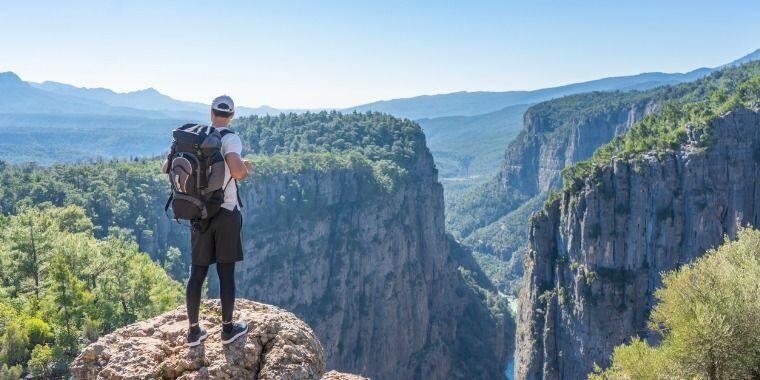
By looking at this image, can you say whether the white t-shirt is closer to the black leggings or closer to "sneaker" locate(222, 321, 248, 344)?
the black leggings

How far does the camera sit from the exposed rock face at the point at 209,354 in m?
8.51

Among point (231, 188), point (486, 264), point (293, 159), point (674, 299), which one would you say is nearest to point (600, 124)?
point (486, 264)

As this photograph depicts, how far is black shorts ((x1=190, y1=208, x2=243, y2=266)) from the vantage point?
336 inches

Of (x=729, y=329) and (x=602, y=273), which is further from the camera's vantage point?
(x=602, y=273)

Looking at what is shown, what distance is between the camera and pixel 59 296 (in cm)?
2312

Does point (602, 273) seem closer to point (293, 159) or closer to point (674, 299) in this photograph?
A: point (674, 299)

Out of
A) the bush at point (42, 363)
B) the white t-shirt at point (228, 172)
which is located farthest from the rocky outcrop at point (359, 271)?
the white t-shirt at point (228, 172)

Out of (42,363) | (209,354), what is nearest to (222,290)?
(209,354)

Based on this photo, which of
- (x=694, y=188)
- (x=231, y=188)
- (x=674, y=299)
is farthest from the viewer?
(x=694, y=188)

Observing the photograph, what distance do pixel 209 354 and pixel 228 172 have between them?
9.30 feet

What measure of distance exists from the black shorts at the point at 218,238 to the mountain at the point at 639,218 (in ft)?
170

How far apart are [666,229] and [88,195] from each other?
2650 inches

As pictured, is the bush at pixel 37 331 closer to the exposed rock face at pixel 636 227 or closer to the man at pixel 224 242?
the man at pixel 224 242

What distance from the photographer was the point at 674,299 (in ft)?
64.0
